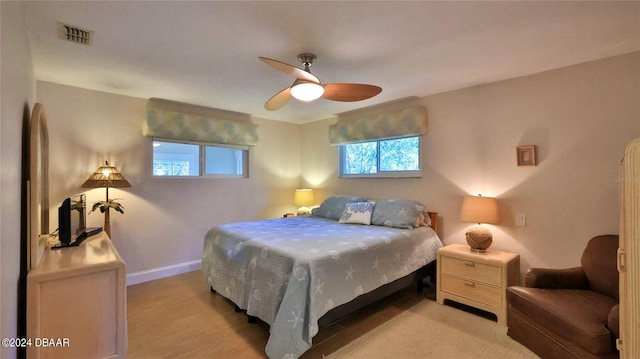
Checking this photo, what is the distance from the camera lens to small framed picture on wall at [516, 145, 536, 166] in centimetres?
261

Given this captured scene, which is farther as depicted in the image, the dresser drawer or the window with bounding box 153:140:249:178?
the window with bounding box 153:140:249:178

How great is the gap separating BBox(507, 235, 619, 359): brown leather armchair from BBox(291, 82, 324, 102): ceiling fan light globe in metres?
2.16

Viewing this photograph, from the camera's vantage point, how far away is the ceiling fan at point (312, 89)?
197 centimetres

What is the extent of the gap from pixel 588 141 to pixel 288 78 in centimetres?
272

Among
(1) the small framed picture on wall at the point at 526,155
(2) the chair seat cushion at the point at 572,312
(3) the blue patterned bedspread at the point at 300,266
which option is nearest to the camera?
(2) the chair seat cushion at the point at 572,312

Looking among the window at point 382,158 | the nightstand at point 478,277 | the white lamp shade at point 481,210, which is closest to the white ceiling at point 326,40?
the window at point 382,158

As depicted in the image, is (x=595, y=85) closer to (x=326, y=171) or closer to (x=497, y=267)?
(x=497, y=267)

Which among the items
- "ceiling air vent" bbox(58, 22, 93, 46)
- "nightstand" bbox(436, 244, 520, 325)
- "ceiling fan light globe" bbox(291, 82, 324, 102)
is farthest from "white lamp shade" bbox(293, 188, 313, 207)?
"ceiling air vent" bbox(58, 22, 93, 46)

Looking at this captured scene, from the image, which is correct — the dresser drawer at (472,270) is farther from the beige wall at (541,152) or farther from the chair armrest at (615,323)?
the chair armrest at (615,323)

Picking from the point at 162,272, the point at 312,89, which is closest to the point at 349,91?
the point at 312,89

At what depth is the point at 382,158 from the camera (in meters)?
3.96

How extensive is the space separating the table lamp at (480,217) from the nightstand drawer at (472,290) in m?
0.35

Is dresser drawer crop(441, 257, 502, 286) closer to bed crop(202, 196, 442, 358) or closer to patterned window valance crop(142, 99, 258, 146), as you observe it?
A: bed crop(202, 196, 442, 358)

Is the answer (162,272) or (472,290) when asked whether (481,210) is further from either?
(162,272)
